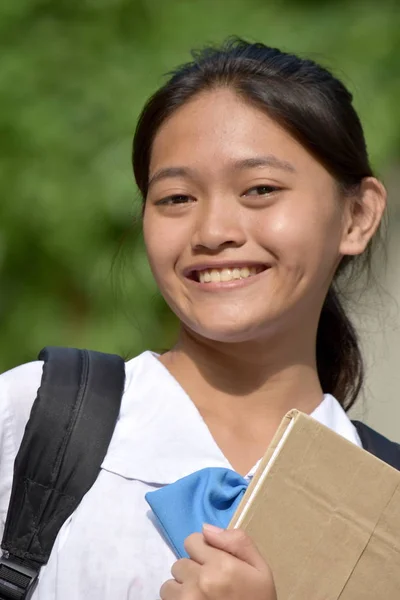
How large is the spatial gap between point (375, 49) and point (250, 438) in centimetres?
229

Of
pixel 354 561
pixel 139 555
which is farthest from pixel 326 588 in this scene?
pixel 139 555

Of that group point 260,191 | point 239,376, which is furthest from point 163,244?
point 239,376

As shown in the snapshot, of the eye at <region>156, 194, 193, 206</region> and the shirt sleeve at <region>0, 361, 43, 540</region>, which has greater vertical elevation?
the eye at <region>156, 194, 193, 206</region>

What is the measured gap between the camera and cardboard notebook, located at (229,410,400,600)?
67.3 inches

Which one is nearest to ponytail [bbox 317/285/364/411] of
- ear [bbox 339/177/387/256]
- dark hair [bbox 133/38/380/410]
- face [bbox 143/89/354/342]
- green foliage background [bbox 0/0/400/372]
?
dark hair [bbox 133/38/380/410]

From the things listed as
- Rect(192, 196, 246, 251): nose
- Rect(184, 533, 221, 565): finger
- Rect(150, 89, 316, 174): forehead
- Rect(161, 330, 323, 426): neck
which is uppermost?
Rect(150, 89, 316, 174): forehead

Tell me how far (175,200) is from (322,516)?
2.35 feet

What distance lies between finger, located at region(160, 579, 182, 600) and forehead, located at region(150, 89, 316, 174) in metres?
0.78

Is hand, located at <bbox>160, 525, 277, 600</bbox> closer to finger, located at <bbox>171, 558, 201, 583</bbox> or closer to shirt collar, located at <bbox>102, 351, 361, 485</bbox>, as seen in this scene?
finger, located at <bbox>171, 558, 201, 583</bbox>

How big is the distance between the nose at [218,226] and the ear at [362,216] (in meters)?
0.30

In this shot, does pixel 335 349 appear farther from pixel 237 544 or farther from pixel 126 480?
pixel 237 544

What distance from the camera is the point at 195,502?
197cm

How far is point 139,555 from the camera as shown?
6.38ft

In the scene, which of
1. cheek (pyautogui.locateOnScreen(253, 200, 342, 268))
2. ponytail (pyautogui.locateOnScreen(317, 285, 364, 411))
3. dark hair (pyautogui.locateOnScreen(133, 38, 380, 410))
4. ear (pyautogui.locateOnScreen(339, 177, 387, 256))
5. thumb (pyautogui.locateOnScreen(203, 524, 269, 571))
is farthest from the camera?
ponytail (pyautogui.locateOnScreen(317, 285, 364, 411))
